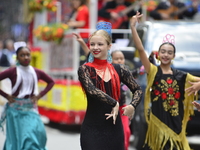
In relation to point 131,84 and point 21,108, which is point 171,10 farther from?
point 131,84

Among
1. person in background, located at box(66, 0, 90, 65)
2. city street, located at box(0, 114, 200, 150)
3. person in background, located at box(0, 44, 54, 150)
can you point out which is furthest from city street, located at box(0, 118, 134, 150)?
person in background, located at box(0, 44, 54, 150)

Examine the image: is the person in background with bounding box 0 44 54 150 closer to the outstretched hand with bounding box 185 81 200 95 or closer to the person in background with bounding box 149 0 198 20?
the outstretched hand with bounding box 185 81 200 95

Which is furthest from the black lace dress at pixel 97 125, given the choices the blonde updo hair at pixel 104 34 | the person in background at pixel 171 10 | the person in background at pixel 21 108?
the person in background at pixel 171 10

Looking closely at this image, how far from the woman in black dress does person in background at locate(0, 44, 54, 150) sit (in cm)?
217

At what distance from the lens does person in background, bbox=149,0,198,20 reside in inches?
494

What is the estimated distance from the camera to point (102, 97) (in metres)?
4.90

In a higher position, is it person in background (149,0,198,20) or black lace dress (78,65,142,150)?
person in background (149,0,198,20)

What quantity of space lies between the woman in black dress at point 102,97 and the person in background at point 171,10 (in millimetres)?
7437

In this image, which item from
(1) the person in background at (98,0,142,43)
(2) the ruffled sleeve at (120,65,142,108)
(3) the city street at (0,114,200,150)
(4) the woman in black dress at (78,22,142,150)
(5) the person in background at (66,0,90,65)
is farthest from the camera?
(1) the person in background at (98,0,142,43)

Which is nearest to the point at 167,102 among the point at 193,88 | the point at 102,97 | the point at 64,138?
the point at 193,88

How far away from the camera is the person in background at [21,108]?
7.14 meters

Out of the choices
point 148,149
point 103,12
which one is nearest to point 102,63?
point 148,149

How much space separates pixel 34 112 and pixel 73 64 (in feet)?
14.3

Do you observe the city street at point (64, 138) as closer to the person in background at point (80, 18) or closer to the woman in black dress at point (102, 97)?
the person in background at point (80, 18)
